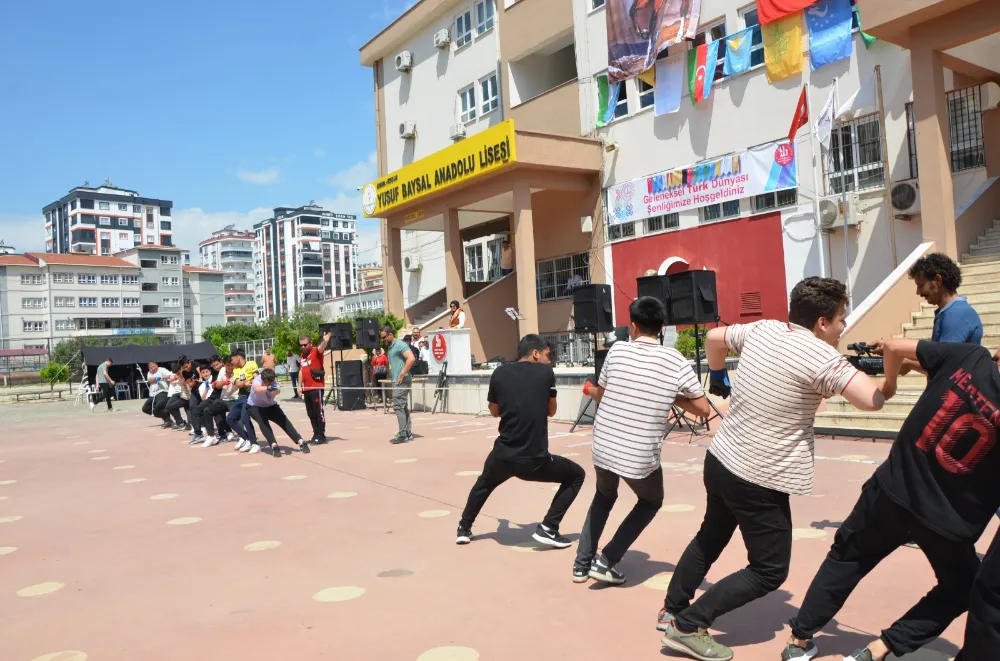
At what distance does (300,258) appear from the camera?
474 ft

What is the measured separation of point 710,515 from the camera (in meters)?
3.45

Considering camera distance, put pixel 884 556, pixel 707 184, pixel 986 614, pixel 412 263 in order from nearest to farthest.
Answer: pixel 986 614 → pixel 884 556 → pixel 707 184 → pixel 412 263

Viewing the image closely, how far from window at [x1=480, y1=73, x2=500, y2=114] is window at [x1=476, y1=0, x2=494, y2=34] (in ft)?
4.75

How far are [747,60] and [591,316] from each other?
8.43 metres

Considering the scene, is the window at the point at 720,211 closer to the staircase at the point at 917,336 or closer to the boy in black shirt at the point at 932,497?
the staircase at the point at 917,336

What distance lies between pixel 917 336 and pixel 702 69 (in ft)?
30.6

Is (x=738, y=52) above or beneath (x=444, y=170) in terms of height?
above

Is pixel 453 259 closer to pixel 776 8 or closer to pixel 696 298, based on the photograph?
pixel 776 8

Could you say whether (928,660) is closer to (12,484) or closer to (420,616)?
(420,616)

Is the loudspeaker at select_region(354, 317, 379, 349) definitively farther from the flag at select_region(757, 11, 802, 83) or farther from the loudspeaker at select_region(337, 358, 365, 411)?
the flag at select_region(757, 11, 802, 83)

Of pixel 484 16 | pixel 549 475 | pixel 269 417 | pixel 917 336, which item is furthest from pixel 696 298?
pixel 484 16

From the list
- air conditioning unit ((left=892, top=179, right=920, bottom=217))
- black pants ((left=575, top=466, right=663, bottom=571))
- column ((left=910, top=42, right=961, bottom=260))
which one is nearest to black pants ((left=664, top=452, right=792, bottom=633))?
black pants ((left=575, top=466, right=663, bottom=571))

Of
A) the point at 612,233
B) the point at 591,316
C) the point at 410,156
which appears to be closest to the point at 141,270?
the point at 410,156

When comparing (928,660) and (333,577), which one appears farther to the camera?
(333,577)
